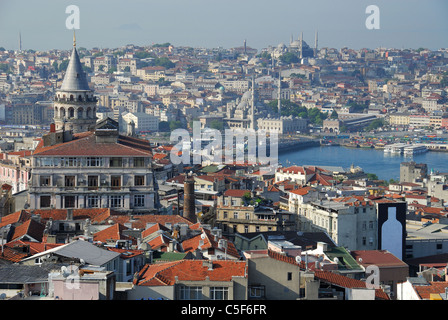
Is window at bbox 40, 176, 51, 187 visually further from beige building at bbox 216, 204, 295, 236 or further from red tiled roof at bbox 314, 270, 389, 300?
red tiled roof at bbox 314, 270, 389, 300

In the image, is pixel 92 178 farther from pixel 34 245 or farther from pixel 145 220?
A: pixel 34 245

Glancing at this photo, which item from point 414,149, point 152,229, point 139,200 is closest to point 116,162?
point 139,200

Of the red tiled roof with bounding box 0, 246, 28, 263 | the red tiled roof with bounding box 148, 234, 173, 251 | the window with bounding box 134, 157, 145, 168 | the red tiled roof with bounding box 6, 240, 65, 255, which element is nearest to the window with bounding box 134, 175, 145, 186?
the window with bounding box 134, 157, 145, 168

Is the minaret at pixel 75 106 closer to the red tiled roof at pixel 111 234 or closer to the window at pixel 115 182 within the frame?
the window at pixel 115 182

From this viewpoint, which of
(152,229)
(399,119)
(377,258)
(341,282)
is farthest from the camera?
(399,119)

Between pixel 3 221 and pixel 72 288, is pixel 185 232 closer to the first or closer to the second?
pixel 3 221
